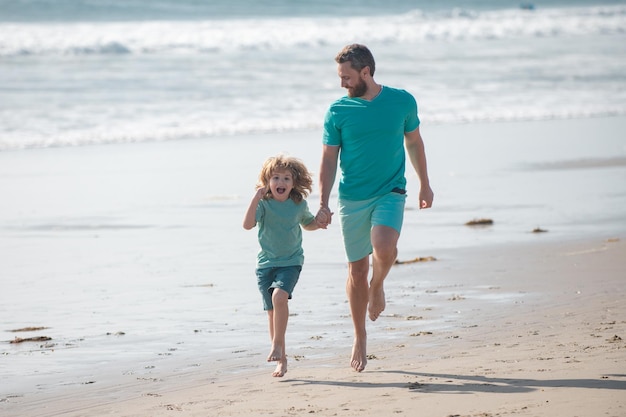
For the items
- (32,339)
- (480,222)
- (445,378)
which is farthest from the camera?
(480,222)

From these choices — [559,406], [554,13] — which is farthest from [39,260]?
[554,13]

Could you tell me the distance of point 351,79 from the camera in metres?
5.21

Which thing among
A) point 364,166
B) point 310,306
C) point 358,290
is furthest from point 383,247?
point 310,306

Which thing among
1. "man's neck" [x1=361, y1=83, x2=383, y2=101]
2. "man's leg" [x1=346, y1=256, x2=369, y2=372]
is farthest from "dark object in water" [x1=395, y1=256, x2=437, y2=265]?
"man's neck" [x1=361, y1=83, x2=383, y2=101]

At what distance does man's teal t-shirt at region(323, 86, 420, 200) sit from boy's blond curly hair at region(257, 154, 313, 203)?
0.63ft

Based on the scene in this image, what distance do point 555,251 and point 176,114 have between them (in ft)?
42.1

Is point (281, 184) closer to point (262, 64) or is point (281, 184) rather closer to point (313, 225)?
point (313, 225)

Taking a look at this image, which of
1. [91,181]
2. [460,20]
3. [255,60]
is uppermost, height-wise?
[460,20]

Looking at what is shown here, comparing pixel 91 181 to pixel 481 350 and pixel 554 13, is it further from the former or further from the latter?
pixel 554 13

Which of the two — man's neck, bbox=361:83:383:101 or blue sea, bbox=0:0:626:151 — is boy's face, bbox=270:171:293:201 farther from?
blue sea, bbox=0:0:626:151

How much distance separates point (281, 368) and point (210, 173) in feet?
28.1

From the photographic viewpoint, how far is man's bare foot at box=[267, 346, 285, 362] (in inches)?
199

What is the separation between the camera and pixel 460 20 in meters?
46.0

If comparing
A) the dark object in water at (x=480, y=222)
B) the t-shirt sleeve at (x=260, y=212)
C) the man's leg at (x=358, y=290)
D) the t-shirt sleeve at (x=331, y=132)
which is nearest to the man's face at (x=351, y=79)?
the t-shirt sleeve at (x=331, y=132)
